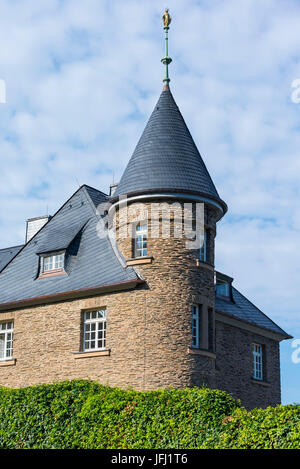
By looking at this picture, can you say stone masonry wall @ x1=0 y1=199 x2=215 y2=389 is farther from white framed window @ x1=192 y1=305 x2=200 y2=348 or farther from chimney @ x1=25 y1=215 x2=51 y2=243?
chimney @ x1=25 y1=215 x2=51 y2=243

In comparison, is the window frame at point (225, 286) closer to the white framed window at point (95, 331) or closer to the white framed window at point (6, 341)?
the white framed window at point (95, 331)

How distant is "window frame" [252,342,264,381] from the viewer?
1161 inches

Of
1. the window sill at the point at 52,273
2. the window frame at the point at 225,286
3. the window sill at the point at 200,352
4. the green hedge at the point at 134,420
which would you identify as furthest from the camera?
the window frame at the point at 225,286

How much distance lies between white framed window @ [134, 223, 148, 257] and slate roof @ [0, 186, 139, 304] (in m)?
0.70

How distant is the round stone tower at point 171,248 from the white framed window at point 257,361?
635 centimetres

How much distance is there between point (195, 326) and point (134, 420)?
6196mm

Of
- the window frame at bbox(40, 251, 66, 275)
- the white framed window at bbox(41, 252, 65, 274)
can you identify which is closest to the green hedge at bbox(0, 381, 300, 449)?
the window frame at bbox(40, 251, 66, 275)

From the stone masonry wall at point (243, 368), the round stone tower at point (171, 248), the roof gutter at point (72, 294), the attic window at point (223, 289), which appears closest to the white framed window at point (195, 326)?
the round stone tower at point (171, 248)

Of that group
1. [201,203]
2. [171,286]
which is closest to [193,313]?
[171,286]

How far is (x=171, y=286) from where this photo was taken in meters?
22.8

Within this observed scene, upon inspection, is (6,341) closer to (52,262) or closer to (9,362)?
(9,362)

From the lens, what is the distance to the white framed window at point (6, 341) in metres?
26.7

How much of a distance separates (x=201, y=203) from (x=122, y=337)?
17.9 feet

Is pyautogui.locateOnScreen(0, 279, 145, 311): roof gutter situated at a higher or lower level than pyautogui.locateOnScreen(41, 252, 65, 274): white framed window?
lower
